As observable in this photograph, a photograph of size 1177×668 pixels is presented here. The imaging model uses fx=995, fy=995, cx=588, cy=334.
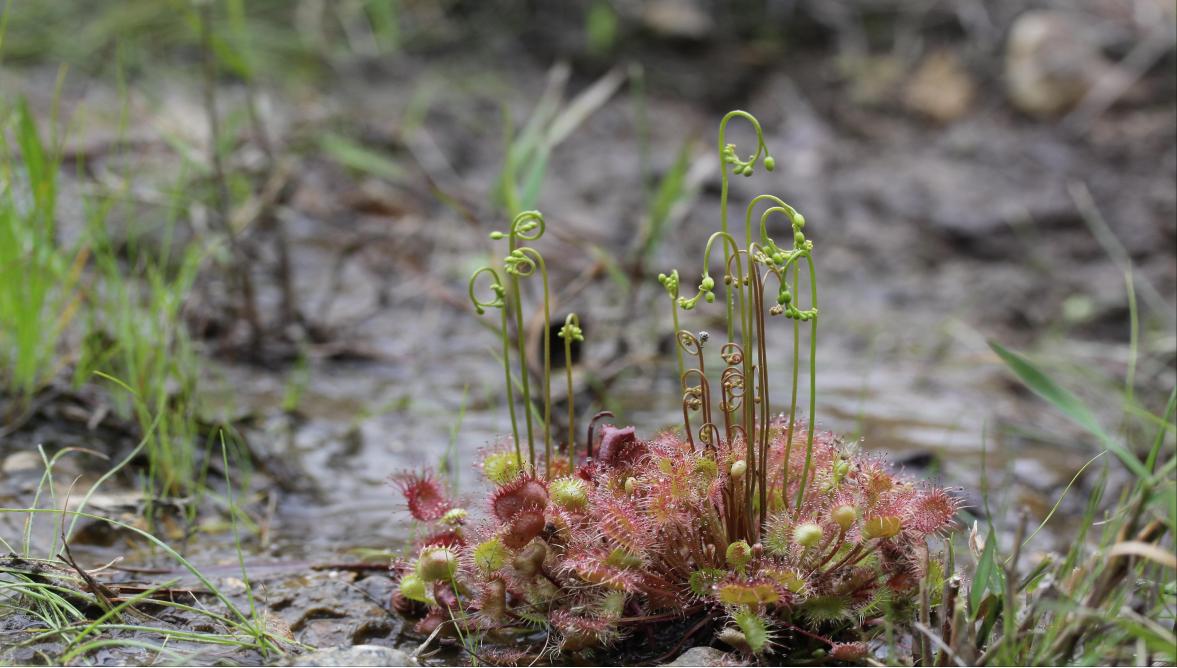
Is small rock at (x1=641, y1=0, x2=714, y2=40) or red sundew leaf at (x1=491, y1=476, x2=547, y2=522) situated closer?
red sundew leaf at (x1=491, y1=476, x2=547, y2=522)

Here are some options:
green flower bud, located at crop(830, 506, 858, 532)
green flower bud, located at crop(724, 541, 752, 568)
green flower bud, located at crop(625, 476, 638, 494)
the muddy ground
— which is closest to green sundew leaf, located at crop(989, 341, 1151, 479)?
green flower bud, located at crop(830, 506, 858, 532)

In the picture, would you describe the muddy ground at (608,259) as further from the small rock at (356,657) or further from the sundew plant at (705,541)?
the sundew plant at (705,541)

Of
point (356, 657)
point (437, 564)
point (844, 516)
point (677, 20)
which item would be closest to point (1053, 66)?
point (677, 20)

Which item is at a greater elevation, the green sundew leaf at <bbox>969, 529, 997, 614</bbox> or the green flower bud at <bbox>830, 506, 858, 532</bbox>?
the green flower bud at <bbox>830, 506, 858, 532</bbox>

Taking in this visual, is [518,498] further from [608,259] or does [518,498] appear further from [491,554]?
[608,259]

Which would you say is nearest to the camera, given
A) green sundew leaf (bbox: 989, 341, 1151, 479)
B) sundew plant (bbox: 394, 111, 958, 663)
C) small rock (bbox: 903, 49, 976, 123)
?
green sundew leaf (bbox: 989, 341, 1151, 479)

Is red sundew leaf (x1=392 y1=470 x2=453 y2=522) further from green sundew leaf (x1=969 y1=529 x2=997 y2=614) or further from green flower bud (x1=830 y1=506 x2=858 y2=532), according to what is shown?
green sundew leaf (x1=969 y1=529 x2=997 y2=614)

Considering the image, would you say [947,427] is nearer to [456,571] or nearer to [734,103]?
[456,571]
